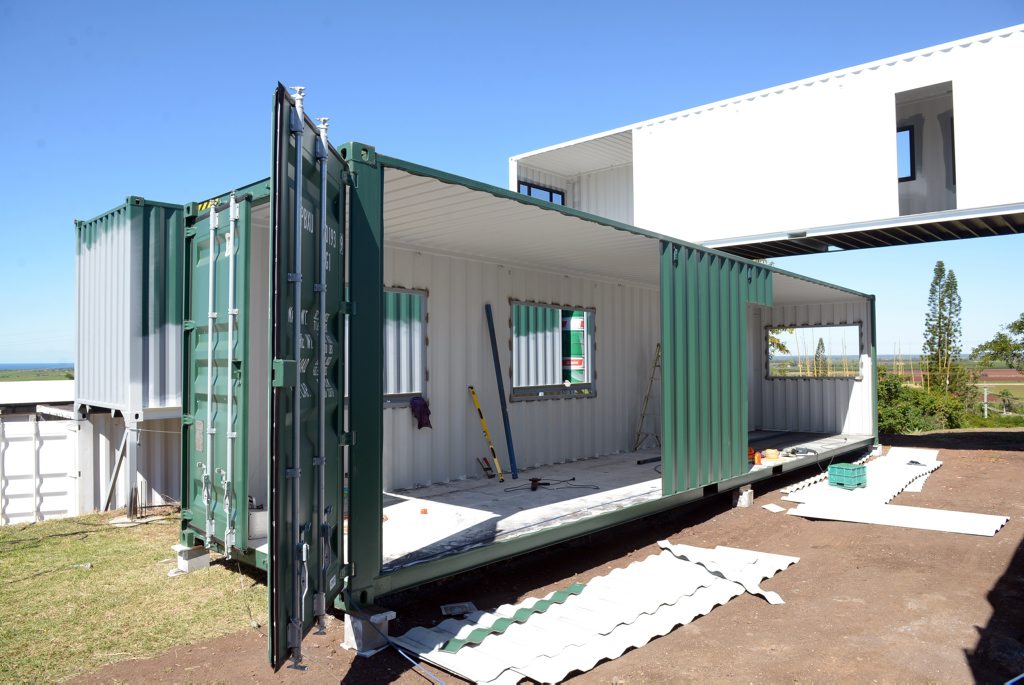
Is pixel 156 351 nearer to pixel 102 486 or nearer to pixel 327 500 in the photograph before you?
pixel 102 486

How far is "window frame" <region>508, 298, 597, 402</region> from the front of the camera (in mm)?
8703

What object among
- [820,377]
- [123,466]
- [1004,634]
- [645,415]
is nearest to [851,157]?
[820,377]

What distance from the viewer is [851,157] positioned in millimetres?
11453

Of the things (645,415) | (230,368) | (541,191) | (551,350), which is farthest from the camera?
(541,191)

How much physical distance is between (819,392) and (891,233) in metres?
3.26

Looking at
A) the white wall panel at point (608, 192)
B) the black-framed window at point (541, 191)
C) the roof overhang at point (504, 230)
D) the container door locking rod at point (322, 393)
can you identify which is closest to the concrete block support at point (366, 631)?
the container door locking rod at point (322, 393)

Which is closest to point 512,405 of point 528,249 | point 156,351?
point 528,249

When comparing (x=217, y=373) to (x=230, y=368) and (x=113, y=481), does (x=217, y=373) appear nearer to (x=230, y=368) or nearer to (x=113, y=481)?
(x=230, y=368)

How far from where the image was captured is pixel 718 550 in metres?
6.69

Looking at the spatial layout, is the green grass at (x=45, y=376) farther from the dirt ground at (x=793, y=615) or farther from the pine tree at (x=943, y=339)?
the pine tree at (x=943, y=339)

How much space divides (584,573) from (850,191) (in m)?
8.55

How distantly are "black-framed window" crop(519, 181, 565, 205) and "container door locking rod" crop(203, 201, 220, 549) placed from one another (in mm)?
12264

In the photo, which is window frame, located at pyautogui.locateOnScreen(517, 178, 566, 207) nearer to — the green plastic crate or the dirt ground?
the green plastic crate

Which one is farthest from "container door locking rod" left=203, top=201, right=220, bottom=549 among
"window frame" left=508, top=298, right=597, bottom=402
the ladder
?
the ladder
